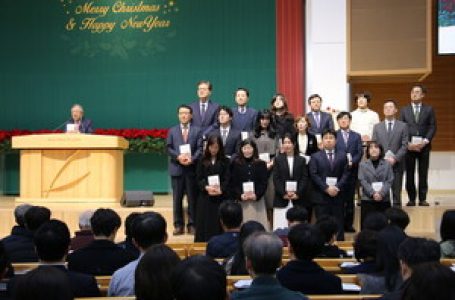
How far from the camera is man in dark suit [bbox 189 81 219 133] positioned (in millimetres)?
6715

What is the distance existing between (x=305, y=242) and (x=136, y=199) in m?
4.51

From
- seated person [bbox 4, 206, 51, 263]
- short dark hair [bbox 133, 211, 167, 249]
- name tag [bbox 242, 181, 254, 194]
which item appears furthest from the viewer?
name tag [bbox 242, 181, 254, 194]

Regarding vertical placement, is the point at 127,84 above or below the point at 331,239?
above

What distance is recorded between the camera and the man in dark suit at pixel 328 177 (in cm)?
599

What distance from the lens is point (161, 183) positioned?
31.6ft

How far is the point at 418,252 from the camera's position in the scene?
89.6 inches

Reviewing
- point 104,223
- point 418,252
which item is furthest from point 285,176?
point 418,252

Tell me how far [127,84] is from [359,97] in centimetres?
406

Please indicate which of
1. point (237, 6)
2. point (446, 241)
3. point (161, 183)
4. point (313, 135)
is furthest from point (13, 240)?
point (237, 6)

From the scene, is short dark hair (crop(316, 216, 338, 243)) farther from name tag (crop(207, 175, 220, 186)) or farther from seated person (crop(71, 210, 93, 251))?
name tag (crop(207, 175, 220, 186))

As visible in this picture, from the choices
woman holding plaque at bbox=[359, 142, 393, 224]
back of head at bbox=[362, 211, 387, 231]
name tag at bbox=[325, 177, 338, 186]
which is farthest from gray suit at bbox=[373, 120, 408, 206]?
back of head at bbox=[362, 211, 387, 231]

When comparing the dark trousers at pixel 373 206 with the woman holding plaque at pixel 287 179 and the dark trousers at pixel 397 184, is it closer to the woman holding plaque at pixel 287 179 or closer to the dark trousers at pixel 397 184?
the dark trousers at pixel 397 184

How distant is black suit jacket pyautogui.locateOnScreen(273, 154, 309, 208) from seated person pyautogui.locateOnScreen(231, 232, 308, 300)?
3753 mm

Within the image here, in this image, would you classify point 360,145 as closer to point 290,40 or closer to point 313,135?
point 313,135
